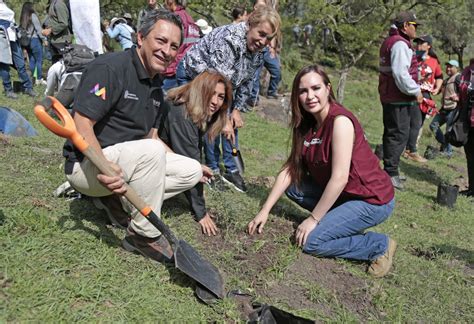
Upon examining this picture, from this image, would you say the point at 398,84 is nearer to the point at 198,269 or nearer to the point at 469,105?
the point at 469,105

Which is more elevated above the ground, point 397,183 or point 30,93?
point 30,93

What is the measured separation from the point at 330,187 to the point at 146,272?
1.44 m

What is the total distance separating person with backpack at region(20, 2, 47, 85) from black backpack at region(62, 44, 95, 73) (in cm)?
469

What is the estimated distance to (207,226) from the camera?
145 inches

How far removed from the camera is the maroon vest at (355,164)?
11.8 feet

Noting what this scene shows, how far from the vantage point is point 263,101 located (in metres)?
11.2

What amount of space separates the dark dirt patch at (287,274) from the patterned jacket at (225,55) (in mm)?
1682

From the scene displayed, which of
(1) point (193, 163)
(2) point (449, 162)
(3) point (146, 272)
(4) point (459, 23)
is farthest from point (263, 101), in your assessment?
(4) point (459, 23)

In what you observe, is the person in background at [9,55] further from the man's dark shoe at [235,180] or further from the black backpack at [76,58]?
the man's dark shoe at [235,180]

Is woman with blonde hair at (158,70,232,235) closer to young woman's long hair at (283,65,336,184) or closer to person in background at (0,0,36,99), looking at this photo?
young woman's long hair at (283,65,336,184)

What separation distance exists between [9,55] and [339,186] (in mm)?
6735

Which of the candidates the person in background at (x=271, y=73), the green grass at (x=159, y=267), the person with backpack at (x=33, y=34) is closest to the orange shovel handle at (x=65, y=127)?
the green grass at (x=159, y=267)

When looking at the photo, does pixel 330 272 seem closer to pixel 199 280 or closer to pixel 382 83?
pixel 199 280

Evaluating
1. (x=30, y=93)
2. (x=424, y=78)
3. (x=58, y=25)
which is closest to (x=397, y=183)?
(x=424, y=78)
